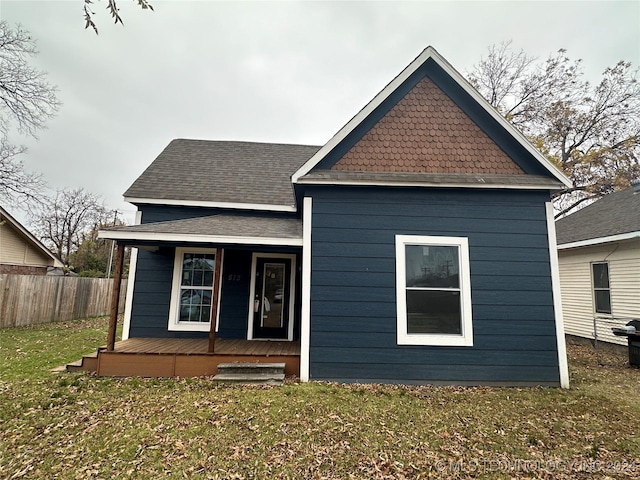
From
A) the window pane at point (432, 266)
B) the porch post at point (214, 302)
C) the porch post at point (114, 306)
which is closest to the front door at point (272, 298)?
the porch post at point (214, 302)

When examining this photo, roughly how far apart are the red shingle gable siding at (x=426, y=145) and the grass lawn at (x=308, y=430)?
394 cm

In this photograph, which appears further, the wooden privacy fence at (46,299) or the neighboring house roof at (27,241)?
the neighboring house roof at (27,241)

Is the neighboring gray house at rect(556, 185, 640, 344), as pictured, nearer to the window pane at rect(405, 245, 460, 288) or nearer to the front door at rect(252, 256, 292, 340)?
the window pane at rect(405, 245, 460, 288)

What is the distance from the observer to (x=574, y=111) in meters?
15.8

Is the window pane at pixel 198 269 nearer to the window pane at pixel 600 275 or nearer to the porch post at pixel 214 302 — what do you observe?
the porch post at pixel 214 302

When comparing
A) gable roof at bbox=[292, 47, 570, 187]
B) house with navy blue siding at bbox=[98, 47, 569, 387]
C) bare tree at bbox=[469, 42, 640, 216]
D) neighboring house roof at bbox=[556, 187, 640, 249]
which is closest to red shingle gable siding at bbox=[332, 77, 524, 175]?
house with navy blue siding at bbox=[98, 47, 569, 387]

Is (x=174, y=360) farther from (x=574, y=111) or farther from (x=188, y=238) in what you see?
(x=574, y=111)

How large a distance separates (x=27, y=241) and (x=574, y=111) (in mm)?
28580

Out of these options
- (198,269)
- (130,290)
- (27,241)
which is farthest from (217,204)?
(27,241)

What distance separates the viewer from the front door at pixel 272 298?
7387 mm

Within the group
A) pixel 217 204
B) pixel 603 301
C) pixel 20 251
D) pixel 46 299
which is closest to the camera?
pixel 217 204

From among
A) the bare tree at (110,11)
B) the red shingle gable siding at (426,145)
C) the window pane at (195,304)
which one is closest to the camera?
the bare tree at (110,11)

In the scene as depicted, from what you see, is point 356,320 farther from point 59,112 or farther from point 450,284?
point 59,112

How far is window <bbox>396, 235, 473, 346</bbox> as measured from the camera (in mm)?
5398
